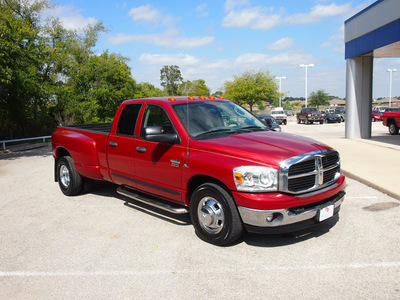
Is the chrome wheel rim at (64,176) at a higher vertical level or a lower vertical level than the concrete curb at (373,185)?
higher

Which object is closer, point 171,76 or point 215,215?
point 215,215

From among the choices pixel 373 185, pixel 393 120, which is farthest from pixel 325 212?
pixel 393 120

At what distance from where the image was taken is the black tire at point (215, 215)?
4066mm

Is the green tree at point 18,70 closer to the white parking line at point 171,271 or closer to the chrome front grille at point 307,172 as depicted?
the white parking line at point 171,271

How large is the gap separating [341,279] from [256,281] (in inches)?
33.4

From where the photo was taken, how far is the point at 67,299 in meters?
3.28

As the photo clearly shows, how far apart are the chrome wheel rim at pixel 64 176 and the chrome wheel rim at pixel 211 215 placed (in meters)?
3.81

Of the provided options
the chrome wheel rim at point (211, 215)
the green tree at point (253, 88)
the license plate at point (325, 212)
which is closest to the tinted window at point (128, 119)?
the chrome wheel rim at point (211, 215)

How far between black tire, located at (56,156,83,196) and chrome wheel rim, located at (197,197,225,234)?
343cm

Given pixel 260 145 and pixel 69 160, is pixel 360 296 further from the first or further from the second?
pixel 69 160

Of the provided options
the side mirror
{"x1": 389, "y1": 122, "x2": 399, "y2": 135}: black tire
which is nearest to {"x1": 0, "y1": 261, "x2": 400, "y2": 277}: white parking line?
the side mirror

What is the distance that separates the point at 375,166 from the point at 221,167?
6.60m

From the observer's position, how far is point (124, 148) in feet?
18.3

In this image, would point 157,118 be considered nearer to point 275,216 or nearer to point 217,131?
point 217,131
